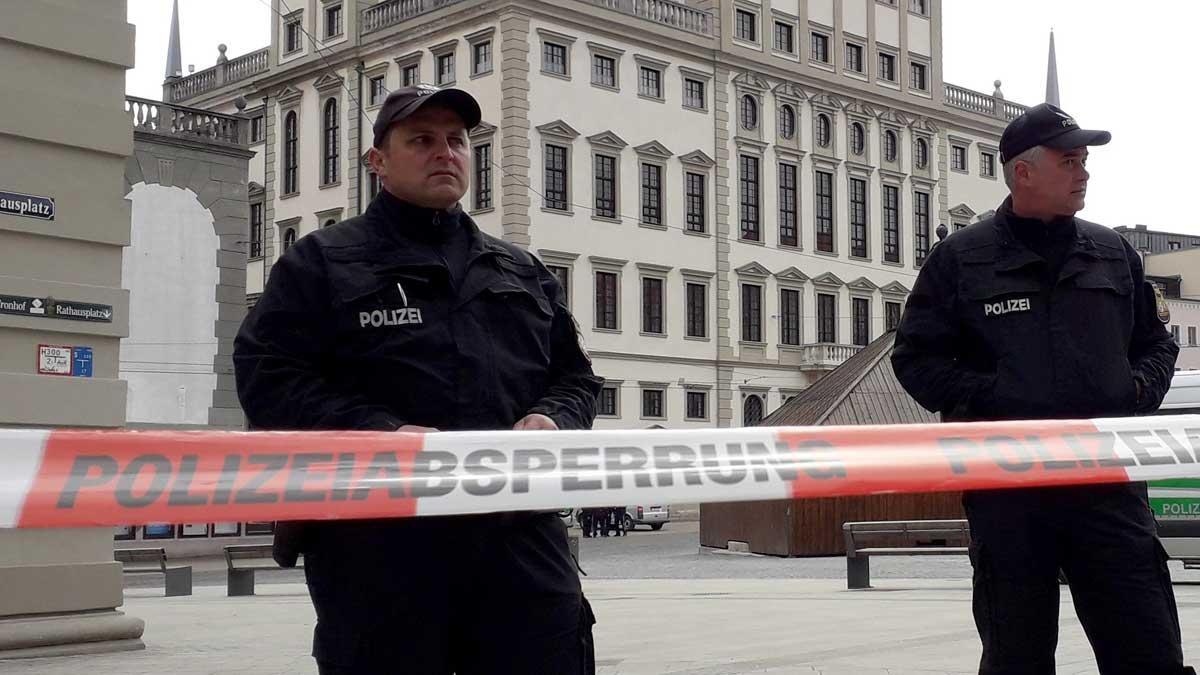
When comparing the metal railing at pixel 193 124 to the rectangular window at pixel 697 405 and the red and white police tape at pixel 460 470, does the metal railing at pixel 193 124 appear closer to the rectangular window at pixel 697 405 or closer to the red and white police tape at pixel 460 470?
the rectangular window at pixel 697 405

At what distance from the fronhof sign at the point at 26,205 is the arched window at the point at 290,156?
4458 centimetres

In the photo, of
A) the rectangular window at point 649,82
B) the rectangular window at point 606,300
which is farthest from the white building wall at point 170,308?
the rectangular window at point 649,82

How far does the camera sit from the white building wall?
101 ft

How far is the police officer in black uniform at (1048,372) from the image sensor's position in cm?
407

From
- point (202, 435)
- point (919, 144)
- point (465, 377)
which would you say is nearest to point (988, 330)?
point (465, 377)

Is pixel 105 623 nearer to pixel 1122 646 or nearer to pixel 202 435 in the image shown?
pixel 202 435

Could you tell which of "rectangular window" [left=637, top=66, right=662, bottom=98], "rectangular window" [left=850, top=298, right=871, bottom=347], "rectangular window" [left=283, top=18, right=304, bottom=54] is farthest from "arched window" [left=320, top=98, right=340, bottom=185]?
"rectangular window" [left=850, top=298, right=871, bottom=347]

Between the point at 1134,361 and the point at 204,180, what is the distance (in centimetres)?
2853

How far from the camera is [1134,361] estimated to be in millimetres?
4598

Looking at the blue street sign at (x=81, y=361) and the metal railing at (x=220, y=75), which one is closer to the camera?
the blue street sign at (x=81, y=361)

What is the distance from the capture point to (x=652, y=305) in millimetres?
49219

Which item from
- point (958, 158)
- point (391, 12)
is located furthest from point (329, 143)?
point (958, 158)

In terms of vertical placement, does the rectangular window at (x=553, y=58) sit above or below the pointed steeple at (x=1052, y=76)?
below

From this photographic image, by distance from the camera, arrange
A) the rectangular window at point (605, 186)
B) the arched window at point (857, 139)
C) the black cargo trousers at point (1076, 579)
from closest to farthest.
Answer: the black cargo trousers at point (1076, 579) → the rectangular window at point (605, 186) → the arched window at point (857, 139)
